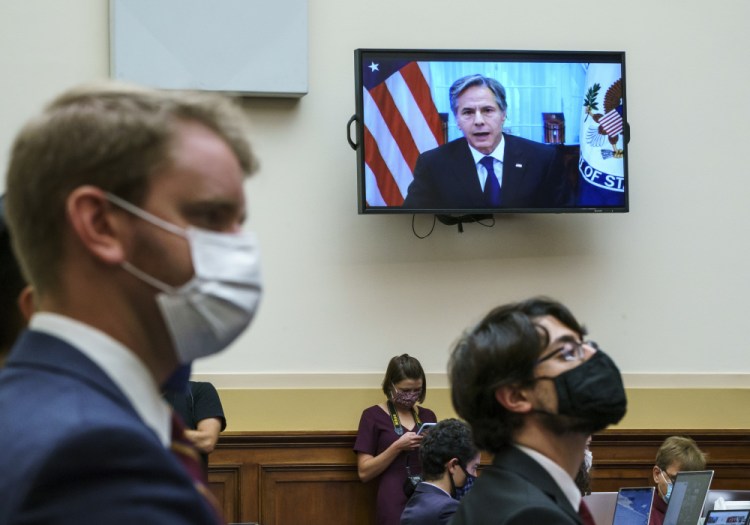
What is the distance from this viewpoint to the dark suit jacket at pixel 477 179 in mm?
7039

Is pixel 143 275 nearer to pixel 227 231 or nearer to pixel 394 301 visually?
pixel 227 231


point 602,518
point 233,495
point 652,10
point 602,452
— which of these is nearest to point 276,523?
point 233,495

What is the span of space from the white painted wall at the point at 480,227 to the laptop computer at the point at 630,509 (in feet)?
9.79

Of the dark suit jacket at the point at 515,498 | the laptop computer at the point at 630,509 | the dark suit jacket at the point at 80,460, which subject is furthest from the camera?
the laptop computer at the point at 630,509

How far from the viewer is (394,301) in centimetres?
732

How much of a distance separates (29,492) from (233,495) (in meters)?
6.06

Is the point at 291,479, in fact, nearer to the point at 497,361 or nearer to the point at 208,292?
the point at 497,361

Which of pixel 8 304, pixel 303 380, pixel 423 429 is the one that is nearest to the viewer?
pixel 8 304

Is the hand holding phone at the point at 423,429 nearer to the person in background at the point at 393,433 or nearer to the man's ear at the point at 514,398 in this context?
the person in background at the point at 393,433

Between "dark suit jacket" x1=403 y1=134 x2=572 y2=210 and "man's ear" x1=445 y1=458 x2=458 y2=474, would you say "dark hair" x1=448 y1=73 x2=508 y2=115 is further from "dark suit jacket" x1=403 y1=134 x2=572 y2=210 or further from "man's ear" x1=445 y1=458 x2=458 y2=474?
"man's ear" x1=445 y1=458 x2=458 y2=474

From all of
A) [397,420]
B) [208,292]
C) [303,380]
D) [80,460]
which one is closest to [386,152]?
[303,380]

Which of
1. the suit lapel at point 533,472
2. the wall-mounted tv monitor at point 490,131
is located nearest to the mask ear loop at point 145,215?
the suit lapel at point 533,472

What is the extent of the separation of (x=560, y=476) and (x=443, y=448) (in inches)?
92.8

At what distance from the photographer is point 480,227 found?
7.46 m
